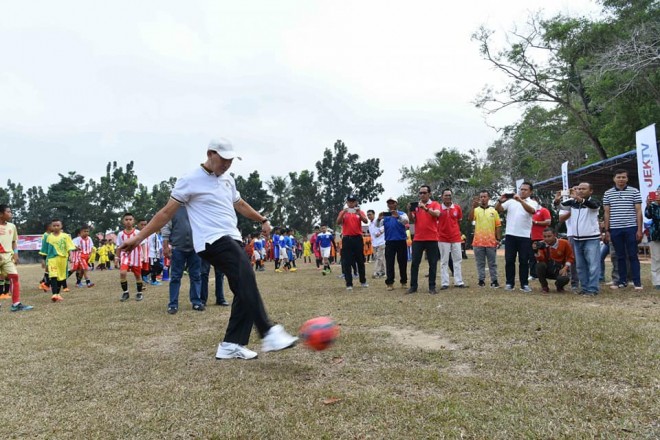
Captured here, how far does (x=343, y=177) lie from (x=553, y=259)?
59.7 m

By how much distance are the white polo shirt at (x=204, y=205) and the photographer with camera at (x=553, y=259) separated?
19.0 ft

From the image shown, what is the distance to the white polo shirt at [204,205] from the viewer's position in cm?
382

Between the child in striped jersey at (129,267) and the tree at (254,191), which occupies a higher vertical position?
the tree at (254,191)

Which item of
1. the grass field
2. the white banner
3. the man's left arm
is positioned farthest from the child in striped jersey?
the white banner

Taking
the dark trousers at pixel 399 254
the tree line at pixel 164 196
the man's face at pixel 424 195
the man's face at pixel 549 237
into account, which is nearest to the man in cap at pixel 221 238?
the man's face at pixel 424 195

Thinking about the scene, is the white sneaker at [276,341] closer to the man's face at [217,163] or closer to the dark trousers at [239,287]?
the dark trousers at [239,287]

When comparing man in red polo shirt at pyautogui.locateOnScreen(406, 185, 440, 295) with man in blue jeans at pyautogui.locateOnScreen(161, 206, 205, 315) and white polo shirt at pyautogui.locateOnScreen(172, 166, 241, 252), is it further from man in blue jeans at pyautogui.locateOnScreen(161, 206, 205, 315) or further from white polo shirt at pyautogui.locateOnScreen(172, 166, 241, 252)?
white polo shirt at pyautogui.locateOnScreen(172, 166, 241, 252)

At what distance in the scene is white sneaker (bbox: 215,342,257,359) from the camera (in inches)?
150

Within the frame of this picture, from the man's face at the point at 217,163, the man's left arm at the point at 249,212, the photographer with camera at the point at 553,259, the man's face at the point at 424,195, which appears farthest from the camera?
the man's face at the point at 424,195

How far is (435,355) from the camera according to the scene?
369 centimetres

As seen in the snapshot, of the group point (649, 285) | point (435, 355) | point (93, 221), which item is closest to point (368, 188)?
point (93, 221)

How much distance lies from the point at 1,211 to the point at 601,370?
30.4 ft

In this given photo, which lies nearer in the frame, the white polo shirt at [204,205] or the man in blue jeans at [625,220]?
the white polo shirt at [204,205]

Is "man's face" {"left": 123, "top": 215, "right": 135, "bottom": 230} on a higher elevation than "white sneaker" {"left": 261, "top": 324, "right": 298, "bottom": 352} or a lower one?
higher
